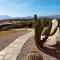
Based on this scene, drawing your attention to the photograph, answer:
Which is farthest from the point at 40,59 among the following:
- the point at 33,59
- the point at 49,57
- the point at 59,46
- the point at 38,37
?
the point at 59,46

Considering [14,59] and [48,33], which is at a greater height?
[48,33]

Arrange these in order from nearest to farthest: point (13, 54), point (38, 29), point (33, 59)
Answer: point (33, 59) < point (13, 54) < point (38, 29)

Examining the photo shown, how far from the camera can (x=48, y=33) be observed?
36.6 feet

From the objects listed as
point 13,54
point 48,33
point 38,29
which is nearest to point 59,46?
point 48,33

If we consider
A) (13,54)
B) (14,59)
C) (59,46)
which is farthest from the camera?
(59,46)

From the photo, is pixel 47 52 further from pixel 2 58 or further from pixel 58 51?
pixel 2 58

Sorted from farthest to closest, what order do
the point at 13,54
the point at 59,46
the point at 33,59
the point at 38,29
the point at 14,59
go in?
the point at 59,46 < the point at 38,29 < the point at 13,54 < the point at 14,59 < the point at 33,59

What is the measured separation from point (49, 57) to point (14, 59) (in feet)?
6.19

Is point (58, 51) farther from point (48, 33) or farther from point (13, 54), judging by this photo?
point (13, 54)

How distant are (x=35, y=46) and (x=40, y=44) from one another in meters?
0.41

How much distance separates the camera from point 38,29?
405 inches

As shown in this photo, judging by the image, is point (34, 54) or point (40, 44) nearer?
point (34, 54)

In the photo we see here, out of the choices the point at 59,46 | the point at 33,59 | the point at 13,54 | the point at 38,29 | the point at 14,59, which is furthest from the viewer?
the point at 59,46

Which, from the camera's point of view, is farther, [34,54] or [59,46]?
[59,46]
